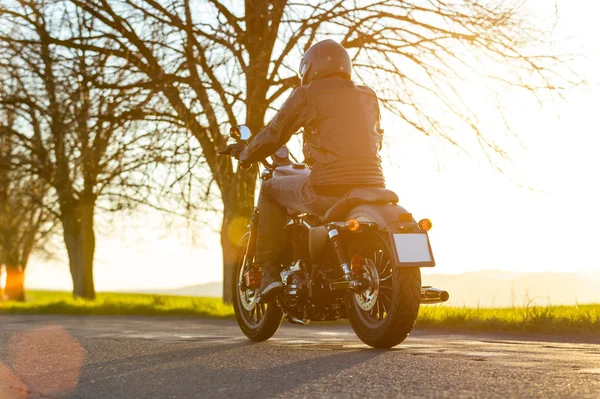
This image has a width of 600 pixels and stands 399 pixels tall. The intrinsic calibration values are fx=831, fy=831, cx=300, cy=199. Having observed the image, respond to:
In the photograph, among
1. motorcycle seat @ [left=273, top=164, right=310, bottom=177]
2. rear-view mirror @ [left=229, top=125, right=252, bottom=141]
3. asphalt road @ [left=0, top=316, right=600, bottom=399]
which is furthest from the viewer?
rear-view mirror @ [left=229, top=125, right=252, bottom=141]

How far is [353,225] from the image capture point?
523cm

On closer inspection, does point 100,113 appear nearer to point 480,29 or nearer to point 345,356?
point 480,29

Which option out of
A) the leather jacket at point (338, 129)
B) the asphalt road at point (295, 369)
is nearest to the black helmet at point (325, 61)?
the leather jacket at point (338, 129)

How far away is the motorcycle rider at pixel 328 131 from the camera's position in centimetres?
563

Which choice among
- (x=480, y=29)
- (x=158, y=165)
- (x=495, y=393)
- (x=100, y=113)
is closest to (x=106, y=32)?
(x=100, y=113)

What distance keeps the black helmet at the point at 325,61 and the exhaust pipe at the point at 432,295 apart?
5.59ft

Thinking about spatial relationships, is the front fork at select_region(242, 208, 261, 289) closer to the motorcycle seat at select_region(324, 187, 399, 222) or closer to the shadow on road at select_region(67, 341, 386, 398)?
the shadow on road at select_region(67, 341, 386, 398)

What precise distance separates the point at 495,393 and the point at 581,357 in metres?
1.74

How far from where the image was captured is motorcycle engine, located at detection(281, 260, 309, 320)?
591 cm

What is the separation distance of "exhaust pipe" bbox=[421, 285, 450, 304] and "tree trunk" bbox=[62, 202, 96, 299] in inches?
675

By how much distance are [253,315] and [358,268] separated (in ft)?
5.52

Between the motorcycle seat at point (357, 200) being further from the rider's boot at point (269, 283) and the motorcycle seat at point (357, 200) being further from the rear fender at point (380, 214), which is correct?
the rider's boot at point (269, 283)

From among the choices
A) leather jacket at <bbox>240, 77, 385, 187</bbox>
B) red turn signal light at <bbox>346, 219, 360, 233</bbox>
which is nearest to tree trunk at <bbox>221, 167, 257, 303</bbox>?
leather jacket at <bbox>240, 77, 385, 187</bbox>

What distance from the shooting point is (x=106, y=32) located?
45.0 feet
